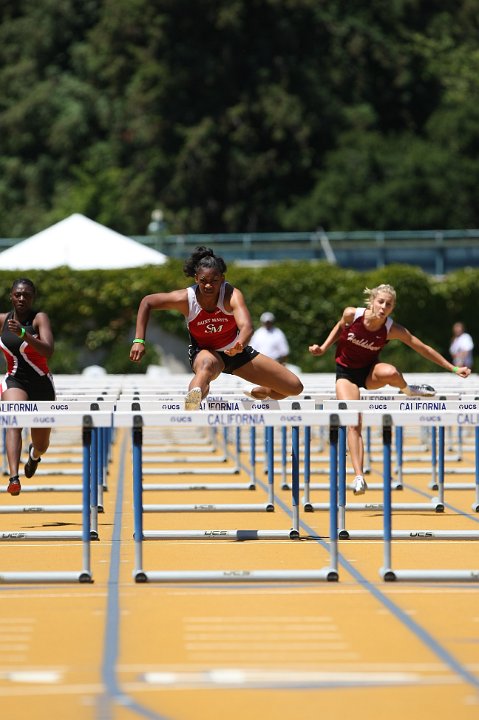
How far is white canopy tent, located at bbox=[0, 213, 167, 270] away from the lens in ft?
90.2

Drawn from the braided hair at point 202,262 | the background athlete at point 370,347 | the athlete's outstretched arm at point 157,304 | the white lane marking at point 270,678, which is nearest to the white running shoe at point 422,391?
the background athlete at point 370,347

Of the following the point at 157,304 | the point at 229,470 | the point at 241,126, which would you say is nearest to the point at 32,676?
the point at 157,304

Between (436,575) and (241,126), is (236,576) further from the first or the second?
(241,126)

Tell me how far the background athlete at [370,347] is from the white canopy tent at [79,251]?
569 inches

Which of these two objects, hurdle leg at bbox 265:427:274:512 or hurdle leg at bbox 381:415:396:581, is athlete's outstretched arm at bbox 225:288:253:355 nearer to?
hurdle leg at bbox 265:427:274:512

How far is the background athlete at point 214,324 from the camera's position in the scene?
11.0m

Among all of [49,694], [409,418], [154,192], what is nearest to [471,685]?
[49,694]

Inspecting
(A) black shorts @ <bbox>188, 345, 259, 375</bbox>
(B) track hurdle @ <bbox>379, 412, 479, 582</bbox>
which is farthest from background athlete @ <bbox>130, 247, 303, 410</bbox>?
(B) track hurdle @ <bbox>379, 412, 479, 582</bbox>

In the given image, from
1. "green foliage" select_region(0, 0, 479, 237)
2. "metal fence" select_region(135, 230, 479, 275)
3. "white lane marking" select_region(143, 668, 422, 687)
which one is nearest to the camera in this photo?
"white lane marking" select_region(143, 668, 422, 687)

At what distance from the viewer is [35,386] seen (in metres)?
12.1

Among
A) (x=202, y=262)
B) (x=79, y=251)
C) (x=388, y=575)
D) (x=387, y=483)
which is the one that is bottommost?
(x=388, y=575)

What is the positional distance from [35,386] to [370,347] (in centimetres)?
295

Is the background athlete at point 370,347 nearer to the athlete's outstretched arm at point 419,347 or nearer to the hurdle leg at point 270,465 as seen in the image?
the athlete's outstretched arm at point 419,347

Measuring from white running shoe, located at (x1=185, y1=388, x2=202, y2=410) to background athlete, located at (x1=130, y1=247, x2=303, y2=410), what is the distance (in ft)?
2.47
